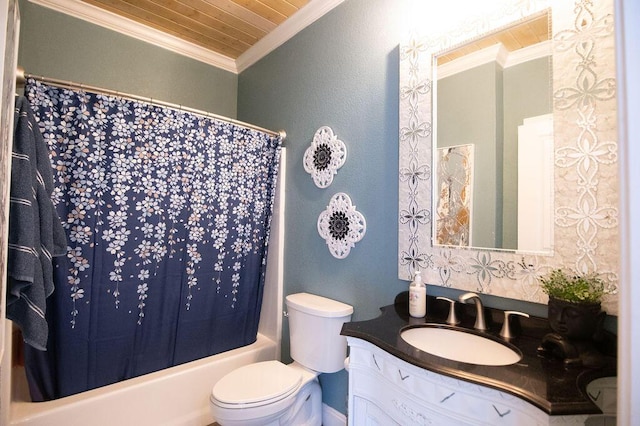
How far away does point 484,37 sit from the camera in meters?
1.24

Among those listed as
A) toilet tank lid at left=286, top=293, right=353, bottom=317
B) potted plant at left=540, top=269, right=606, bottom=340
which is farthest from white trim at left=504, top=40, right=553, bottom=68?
toilet tank lid at left=286, top=293, right=353, bottom=317

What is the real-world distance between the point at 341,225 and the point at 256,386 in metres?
0.94

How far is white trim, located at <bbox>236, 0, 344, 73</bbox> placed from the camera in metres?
1.93

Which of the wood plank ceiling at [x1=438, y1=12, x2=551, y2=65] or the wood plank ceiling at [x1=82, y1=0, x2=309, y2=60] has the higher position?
the wood plank ceiling at [x1=82, y1=0, x2=309, y2=60]

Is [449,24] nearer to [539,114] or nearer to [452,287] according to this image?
[539,114]

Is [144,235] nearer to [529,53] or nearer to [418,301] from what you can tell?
[418,301]

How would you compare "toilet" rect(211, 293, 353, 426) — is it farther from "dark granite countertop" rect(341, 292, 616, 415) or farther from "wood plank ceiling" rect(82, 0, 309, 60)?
"wood plank ceiling" rect(82, 0, 309, 60)

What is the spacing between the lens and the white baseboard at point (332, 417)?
5.75 ft

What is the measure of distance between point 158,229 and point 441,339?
1.54 metres

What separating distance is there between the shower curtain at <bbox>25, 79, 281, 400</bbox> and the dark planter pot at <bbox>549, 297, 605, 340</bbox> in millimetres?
1712

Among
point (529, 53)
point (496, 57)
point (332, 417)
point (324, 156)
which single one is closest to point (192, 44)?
point (324, 156)

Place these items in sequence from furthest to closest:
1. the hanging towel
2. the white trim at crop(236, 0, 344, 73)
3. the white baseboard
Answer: the white trim at crop(236, 0, 344, 73)
the white baseboard
the hanging towel

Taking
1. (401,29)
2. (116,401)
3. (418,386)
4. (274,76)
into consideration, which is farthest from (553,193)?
(116,401)

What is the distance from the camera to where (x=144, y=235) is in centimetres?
168
